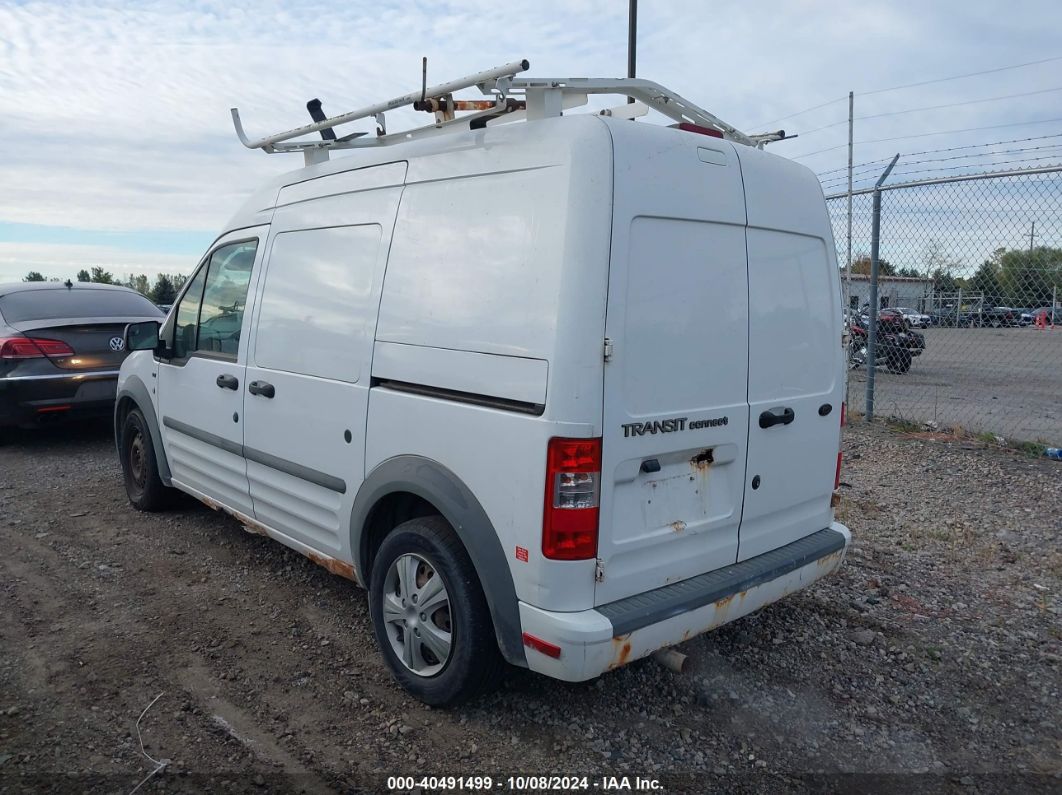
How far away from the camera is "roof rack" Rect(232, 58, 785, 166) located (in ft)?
10.0

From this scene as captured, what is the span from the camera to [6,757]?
3.00m

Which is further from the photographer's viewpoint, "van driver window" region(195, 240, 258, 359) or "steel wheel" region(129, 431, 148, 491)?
"steel wheel" region(129, 431, 148, 491)

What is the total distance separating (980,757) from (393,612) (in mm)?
2353

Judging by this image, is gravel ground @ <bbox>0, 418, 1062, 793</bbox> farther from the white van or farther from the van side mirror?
the van side mirror

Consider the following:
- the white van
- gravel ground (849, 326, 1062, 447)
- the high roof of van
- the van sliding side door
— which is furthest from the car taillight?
gravel ground (849, 326, 1062, 447)

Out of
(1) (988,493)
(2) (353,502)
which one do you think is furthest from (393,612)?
(1) (988,493)

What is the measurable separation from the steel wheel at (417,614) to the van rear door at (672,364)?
743 millimetres

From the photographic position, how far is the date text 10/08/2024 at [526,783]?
9.41 feet

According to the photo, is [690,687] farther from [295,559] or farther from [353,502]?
[295,559]

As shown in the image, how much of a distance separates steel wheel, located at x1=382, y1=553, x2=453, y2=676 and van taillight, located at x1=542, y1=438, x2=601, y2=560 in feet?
2.12

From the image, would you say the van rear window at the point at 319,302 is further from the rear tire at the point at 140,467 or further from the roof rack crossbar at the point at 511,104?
the rear tire at the point at 140,467

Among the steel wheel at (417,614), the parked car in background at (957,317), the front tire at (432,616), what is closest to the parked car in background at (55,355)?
the front tire at (432,616)

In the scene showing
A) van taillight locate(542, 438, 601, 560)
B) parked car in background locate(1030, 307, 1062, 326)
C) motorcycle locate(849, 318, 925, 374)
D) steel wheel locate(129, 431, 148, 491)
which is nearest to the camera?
van taillight locate(542, 438, 601, 560)

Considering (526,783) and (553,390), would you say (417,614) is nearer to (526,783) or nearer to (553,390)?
(526,783)
